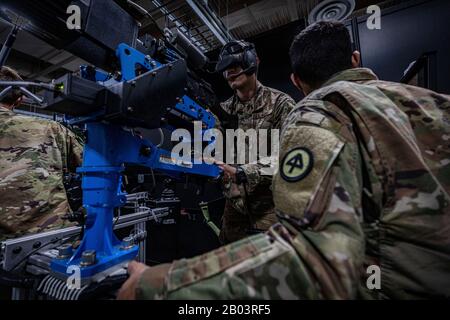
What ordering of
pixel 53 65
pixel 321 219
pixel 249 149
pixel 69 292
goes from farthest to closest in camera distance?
pixel 53 65 → pixel 249 149 → pixel 69 292 → pixel 321 219

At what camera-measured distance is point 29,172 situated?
1271mm

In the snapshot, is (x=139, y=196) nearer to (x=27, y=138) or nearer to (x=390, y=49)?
(x=27, y=138)

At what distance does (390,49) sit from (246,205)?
1828mm

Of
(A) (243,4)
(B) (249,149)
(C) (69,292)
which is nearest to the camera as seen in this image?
(C) (69,292)

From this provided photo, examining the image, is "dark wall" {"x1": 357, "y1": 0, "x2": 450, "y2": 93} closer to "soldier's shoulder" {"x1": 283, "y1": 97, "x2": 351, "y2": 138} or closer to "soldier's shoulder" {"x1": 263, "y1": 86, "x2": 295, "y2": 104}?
"soldier's shoulder" {"x1": 263, "y1": 86, "x2": 295, "y2": 104}

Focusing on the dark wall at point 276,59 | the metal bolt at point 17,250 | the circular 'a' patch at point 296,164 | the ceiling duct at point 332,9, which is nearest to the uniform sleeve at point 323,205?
the circular 'a' patch at point 296,164

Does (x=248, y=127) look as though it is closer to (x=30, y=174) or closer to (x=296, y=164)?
(x=296, y=164)

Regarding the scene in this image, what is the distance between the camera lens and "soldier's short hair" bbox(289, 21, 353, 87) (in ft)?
2.37

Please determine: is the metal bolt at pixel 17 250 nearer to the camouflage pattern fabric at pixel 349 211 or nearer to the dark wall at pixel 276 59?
the camouflage pattern fabric at pixel 349 211

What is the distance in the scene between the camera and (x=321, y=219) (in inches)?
14.9

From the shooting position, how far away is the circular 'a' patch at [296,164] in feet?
1.41

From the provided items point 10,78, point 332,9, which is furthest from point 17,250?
point 332,9
